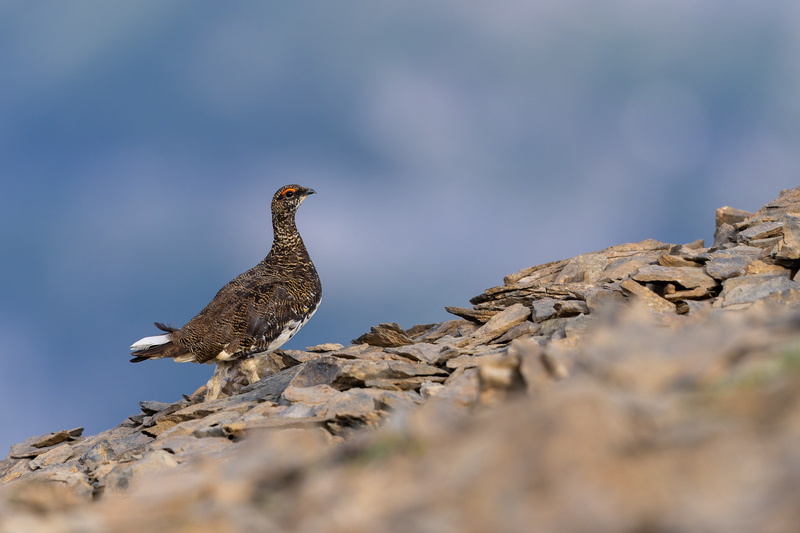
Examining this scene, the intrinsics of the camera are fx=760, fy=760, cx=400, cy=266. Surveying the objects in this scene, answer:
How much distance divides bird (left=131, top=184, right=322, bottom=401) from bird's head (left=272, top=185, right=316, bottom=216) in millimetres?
1532

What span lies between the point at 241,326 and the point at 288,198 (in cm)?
390

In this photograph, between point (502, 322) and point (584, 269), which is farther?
point (584, 269)

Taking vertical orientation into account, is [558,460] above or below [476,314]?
below

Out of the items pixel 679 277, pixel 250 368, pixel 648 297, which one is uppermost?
pixel 679 277

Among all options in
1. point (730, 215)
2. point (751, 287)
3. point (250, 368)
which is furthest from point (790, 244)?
point (250, 368)

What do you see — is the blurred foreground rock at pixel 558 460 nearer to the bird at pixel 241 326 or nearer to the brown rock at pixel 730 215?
the bird at pixel 241 326

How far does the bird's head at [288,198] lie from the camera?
16.8 m

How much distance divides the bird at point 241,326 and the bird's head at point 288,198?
5.03 ft

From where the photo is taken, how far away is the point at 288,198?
16.8 m

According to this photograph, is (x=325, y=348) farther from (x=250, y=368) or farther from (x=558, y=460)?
(x=558, y=460)

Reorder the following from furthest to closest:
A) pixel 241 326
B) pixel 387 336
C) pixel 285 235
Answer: pixel 285 235
pixel 387 336
pixel 241 326

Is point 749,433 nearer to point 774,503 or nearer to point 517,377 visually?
point 774,503

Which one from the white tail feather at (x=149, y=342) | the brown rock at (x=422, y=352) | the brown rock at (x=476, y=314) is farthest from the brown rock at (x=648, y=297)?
the white tail feather at (x=149, y=342)

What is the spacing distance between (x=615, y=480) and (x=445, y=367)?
314 inches
